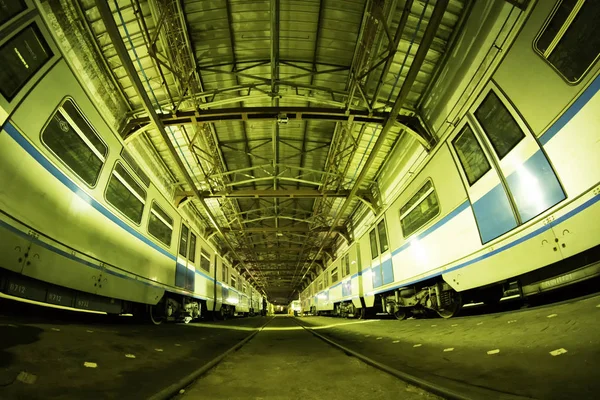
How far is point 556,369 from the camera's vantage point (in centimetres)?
171

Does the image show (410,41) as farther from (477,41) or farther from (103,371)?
(103,371)

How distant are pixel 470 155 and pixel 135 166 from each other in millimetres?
5805

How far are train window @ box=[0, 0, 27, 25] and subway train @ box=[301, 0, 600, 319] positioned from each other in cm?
529

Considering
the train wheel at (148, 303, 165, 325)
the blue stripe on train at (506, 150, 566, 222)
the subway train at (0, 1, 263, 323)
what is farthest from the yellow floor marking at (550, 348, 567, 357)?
the train wheel at (148, 303, 165, 325)

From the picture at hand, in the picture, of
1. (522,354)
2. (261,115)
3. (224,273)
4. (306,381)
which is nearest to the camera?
(522,354)

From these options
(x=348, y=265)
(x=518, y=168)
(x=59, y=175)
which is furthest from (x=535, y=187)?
(x=348, y=265)

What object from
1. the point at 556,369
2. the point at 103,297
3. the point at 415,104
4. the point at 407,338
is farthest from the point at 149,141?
the point at 556,369

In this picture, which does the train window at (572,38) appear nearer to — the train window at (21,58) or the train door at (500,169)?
the train door at (500,169)

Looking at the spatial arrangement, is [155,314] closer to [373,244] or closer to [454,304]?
[373,244]

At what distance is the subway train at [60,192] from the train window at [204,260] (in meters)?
4.24

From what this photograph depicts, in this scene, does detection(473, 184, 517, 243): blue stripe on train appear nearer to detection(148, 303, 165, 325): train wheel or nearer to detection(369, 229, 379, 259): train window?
detection(369, 229, 379, 259): train window

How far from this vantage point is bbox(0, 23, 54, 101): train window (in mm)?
2467

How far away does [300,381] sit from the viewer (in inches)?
89.0

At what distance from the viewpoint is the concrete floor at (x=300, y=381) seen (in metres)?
1.87
